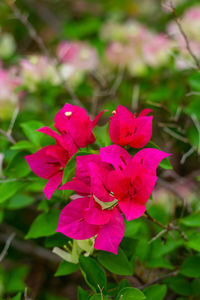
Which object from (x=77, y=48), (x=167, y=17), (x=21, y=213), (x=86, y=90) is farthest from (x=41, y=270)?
(x=167, y=17)

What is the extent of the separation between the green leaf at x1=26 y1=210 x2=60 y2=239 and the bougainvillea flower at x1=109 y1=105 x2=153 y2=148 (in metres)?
0.24

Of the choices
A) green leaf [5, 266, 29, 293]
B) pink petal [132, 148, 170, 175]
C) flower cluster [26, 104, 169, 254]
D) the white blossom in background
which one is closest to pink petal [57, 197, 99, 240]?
flower cluster [26, 104, 169, 254]

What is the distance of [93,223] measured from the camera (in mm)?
500

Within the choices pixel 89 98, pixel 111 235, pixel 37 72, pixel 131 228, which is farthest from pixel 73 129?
pixel 89 98

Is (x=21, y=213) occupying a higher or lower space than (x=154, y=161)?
lower

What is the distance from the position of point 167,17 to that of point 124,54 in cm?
74

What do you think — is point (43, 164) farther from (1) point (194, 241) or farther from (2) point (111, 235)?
(1) point (194, 241)

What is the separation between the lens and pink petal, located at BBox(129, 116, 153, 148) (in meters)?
0.56

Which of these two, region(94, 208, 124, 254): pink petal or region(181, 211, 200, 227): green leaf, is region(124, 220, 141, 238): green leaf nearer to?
region(181, 211, 200, 227): green leaf

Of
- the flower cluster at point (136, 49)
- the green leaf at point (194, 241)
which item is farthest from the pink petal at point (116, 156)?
the flower cluster at point (136, 49)

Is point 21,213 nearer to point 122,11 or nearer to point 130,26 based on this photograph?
point 130,26

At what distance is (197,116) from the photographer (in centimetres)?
106

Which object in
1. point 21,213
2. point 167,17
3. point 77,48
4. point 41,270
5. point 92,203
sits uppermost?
point 92,203

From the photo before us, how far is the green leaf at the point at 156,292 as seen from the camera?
0.65m
